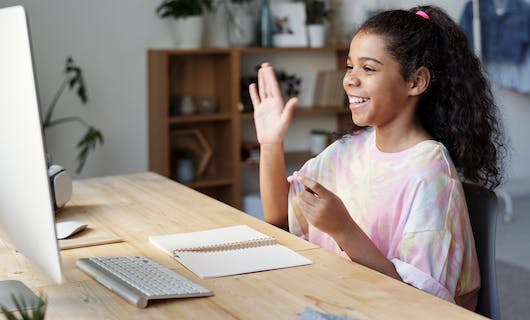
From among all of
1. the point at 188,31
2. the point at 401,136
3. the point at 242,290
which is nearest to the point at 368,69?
the point at 401,136

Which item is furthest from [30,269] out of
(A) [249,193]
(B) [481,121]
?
(A) [249,193]

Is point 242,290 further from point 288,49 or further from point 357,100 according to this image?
point 288,49

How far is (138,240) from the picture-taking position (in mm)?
1803

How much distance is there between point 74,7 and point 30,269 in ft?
9.63

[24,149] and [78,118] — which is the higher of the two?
[24,149]

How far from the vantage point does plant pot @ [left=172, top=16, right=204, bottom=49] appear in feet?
14.6

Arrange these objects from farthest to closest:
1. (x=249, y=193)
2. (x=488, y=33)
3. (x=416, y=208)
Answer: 1. (x=488, y=33)
2. (x=249, y=193)
3. (x=416, y=208)

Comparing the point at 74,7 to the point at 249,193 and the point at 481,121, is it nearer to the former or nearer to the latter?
the point at 249,193

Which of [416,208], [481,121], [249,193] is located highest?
[481,121]

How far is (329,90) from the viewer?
5.02 metres

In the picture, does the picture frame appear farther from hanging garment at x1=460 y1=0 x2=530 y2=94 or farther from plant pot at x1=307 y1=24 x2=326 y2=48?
hanging garment at x1=460 y1=0 x2=530 y2=94

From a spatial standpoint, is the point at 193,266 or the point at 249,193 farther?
the point at 249,193

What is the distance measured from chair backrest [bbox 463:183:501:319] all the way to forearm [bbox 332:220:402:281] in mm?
216

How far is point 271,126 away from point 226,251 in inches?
15.5
